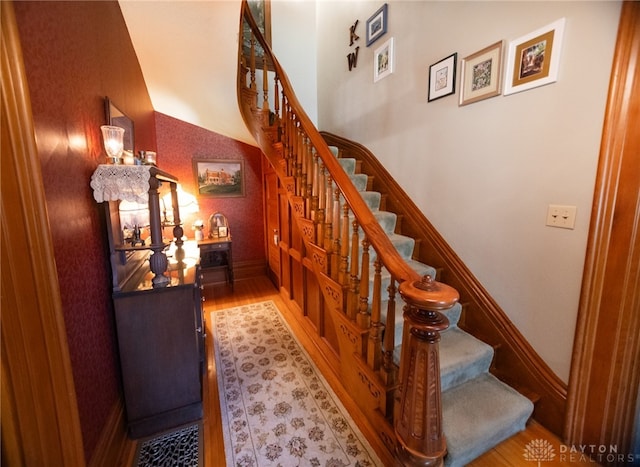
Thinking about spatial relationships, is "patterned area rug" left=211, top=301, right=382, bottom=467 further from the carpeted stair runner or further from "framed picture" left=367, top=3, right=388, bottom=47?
"framed picture" left=367, top=3, right=388, bottom=47

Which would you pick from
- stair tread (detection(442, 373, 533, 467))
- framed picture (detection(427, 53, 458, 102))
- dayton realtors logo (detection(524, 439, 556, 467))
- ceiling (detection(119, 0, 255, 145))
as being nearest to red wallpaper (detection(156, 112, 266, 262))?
ceiling (detection(119, 0, 255, 145))

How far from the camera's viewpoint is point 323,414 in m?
1.62

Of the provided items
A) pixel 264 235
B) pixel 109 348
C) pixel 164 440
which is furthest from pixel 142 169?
pixel 264 235

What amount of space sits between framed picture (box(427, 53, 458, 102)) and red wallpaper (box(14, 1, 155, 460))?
2.16 metres

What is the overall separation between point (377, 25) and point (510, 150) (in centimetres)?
188

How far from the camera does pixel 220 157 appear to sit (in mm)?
3762

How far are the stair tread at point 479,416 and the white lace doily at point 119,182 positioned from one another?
1.92 metres

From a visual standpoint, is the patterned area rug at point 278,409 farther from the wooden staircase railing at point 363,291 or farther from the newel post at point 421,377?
the newel post at point 421,377

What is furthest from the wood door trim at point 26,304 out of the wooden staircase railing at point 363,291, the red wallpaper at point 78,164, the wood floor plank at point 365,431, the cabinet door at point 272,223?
the cabinet door at point 272,223

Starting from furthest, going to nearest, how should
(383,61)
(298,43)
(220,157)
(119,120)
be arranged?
(220,157), (298,43), (383,61), (119,120)

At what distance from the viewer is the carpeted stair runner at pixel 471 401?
1.25m

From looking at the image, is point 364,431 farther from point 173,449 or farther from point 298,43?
point 298,43

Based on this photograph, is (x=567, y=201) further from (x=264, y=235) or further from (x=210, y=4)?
(x=264, y=235)

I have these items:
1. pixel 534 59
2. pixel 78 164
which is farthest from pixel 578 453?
pixel 78 164
